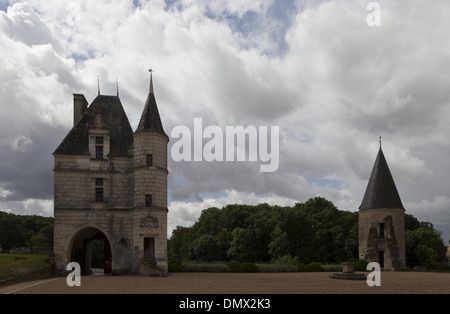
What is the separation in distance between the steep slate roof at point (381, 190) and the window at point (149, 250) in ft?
85.8

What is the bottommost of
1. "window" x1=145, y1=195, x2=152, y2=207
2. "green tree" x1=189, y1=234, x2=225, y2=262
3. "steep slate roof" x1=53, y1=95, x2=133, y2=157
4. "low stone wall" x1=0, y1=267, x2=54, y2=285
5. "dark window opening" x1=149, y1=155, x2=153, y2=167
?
"green tree" x1=189, y1=234, x2=225, y2=262

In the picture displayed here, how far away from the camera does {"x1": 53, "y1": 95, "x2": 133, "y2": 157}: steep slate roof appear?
30.6 m

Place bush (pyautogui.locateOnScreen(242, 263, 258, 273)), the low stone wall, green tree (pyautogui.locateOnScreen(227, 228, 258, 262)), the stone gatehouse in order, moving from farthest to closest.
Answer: green tree (pyautogui.locateOnScreen(227, 228, 258, 262)) → bush (pyautogui.locateOnScreen(242, 263, 258, 273)) → the stone gatehouse → the low stone wall

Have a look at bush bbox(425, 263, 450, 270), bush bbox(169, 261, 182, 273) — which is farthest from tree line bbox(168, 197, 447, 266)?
bush bbox(169, 261, 182, 273)

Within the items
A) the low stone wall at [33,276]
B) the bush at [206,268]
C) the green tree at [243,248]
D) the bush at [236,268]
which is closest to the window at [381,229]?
the green tree at [243,248]

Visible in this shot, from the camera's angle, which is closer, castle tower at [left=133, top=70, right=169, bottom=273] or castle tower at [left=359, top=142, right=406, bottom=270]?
castle tower at [left=133, top=70, right=169, bottom=273]

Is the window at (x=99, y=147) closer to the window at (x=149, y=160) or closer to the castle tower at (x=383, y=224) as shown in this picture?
the window at (x=149, y=160)

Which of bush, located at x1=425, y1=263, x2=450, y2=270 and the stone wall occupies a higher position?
the stone wall

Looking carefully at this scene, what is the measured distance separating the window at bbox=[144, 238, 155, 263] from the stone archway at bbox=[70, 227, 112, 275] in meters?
3.49

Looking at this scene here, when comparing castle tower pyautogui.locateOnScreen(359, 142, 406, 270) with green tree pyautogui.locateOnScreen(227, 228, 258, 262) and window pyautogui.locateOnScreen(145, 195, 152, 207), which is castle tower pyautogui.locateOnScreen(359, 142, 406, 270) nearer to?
green tree pyautogui.locateOnScreen(227, 228, 258, 262)

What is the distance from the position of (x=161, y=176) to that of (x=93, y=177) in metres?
4.85

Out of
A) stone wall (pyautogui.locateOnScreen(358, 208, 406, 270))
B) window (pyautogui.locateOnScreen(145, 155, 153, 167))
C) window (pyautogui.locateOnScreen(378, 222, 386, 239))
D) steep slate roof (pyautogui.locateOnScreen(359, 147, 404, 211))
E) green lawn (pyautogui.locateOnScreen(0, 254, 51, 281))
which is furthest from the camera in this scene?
steep slate roof (pyautogui.locateOnScreen(359, 147, 404, 211))

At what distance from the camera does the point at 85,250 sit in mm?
33844
